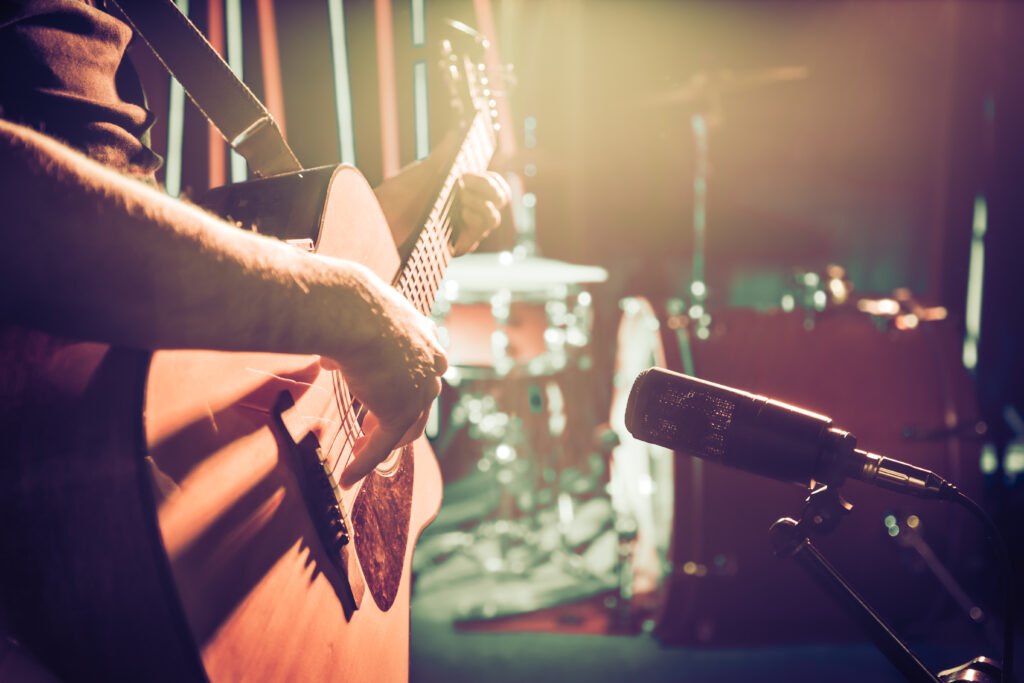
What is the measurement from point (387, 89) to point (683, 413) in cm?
304

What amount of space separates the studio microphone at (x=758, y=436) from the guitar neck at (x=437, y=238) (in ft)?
1.96

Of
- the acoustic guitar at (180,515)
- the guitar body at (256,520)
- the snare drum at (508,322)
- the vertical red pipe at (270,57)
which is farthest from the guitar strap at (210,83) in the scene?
the snare drum at (508,322)

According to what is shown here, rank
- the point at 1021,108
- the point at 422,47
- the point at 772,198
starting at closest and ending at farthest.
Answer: the point at 422,47, the point at 1021,108, the point at 772,198

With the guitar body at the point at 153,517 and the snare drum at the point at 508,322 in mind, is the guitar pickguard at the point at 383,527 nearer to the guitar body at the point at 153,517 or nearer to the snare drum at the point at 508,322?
the guitar body at the point at 153,517

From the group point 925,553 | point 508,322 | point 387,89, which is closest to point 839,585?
point 925,553

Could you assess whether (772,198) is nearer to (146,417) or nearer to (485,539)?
(485,539)

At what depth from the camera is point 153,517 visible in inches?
23.0

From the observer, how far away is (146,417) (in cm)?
60

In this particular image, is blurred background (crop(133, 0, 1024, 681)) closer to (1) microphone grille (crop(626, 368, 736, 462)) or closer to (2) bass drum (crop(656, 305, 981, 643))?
(2) bass drum (crop(656, 305, 981, 643))

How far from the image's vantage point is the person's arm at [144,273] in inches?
19.7

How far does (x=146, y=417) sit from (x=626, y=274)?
4.87m

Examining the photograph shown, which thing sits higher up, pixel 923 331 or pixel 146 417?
pixel 146 417

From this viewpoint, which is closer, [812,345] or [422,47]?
[812,345]

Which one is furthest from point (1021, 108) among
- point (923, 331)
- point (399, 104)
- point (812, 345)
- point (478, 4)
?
point (399, 104)
